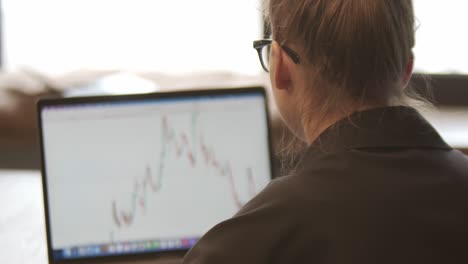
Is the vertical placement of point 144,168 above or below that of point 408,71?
below

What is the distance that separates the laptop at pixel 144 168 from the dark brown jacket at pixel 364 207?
362 mm

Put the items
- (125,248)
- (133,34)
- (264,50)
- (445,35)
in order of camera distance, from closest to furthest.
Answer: (264,50)
(125,248)
(445,35)
(133,34)

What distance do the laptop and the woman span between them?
12.7 inches

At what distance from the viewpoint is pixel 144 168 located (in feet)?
3.87

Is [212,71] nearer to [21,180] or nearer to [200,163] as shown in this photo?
[21,180]

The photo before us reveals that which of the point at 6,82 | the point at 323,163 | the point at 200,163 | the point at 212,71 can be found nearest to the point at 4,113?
the point at 6,82

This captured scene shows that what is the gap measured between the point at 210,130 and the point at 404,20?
462 mm

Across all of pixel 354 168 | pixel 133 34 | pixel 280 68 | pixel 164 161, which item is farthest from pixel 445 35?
pixel 354 168

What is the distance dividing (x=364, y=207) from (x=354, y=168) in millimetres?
52

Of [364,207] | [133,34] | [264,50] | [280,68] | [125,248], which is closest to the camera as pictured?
[364,207]

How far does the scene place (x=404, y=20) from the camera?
0.84 meters

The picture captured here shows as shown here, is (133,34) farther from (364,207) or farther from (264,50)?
(364,207)

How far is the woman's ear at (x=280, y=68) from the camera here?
89 centimetres

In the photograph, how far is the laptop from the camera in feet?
3.82
